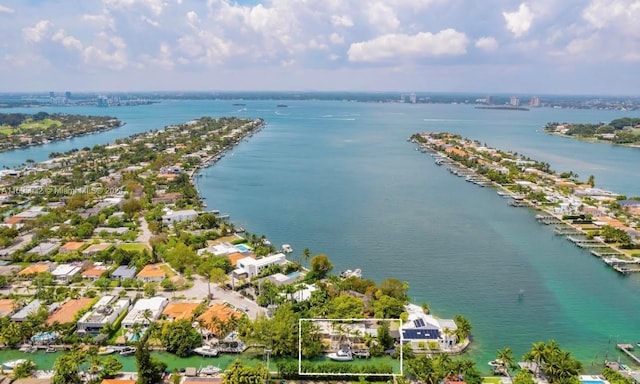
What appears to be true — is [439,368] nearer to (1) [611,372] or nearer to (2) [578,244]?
(1) [611,372]

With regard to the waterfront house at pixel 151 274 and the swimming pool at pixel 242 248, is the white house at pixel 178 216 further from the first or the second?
the waterfront house at pixel 151 274

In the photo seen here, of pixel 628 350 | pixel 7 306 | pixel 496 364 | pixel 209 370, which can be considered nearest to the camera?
pixel 209 370

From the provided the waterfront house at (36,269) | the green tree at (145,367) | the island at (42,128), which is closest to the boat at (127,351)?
the green tree at (145,367)

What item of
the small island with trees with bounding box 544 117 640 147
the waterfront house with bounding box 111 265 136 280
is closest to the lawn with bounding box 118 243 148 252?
the waterfront house with bounding box 111 265 136 280

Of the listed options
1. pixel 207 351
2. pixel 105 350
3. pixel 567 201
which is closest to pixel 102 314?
pixel 105 350

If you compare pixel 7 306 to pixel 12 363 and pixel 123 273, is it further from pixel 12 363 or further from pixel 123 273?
pixel 12 363

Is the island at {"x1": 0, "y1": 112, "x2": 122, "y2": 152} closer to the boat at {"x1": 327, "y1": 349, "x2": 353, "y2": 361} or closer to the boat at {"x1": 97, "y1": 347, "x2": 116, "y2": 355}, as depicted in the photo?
the boat at {"x1": 97, "y1": 347, "x2": 116, "y2": 355}

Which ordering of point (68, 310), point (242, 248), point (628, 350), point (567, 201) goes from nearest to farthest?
point (628, 350)
point (68, 310)
point (242, 248)
point (567, 201)
